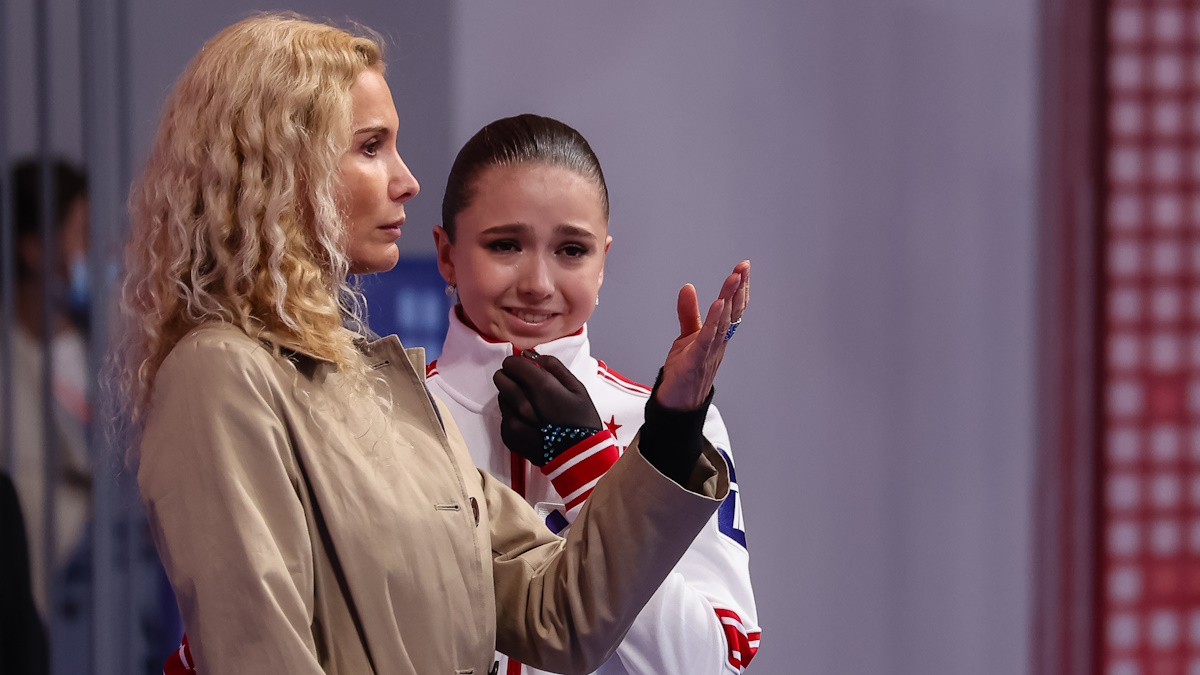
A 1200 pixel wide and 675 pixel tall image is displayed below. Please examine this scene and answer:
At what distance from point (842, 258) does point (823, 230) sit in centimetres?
8

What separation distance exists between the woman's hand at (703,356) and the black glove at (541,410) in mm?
277

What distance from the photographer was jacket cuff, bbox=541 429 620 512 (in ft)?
4.15

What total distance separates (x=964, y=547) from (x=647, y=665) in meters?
1.50

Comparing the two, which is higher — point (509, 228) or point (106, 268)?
point (509, 228)

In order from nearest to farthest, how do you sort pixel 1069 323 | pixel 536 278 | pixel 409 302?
pixel 536 278 → pixel 409 302 → pixel 1069 323

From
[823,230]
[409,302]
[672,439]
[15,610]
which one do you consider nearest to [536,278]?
[672,439]

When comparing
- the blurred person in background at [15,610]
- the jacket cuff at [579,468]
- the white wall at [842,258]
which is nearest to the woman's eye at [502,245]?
the jacket cuff at [579,468]

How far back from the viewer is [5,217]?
2.12 meters

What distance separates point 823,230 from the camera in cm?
242

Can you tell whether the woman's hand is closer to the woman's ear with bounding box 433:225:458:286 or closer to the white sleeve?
the white sleeve

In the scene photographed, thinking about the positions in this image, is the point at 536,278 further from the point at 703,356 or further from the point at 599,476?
the point at 703,356

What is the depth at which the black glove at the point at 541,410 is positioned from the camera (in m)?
1.28

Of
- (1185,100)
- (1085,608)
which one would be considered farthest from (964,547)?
(1185,100)

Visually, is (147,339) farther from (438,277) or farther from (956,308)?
(956,308)
